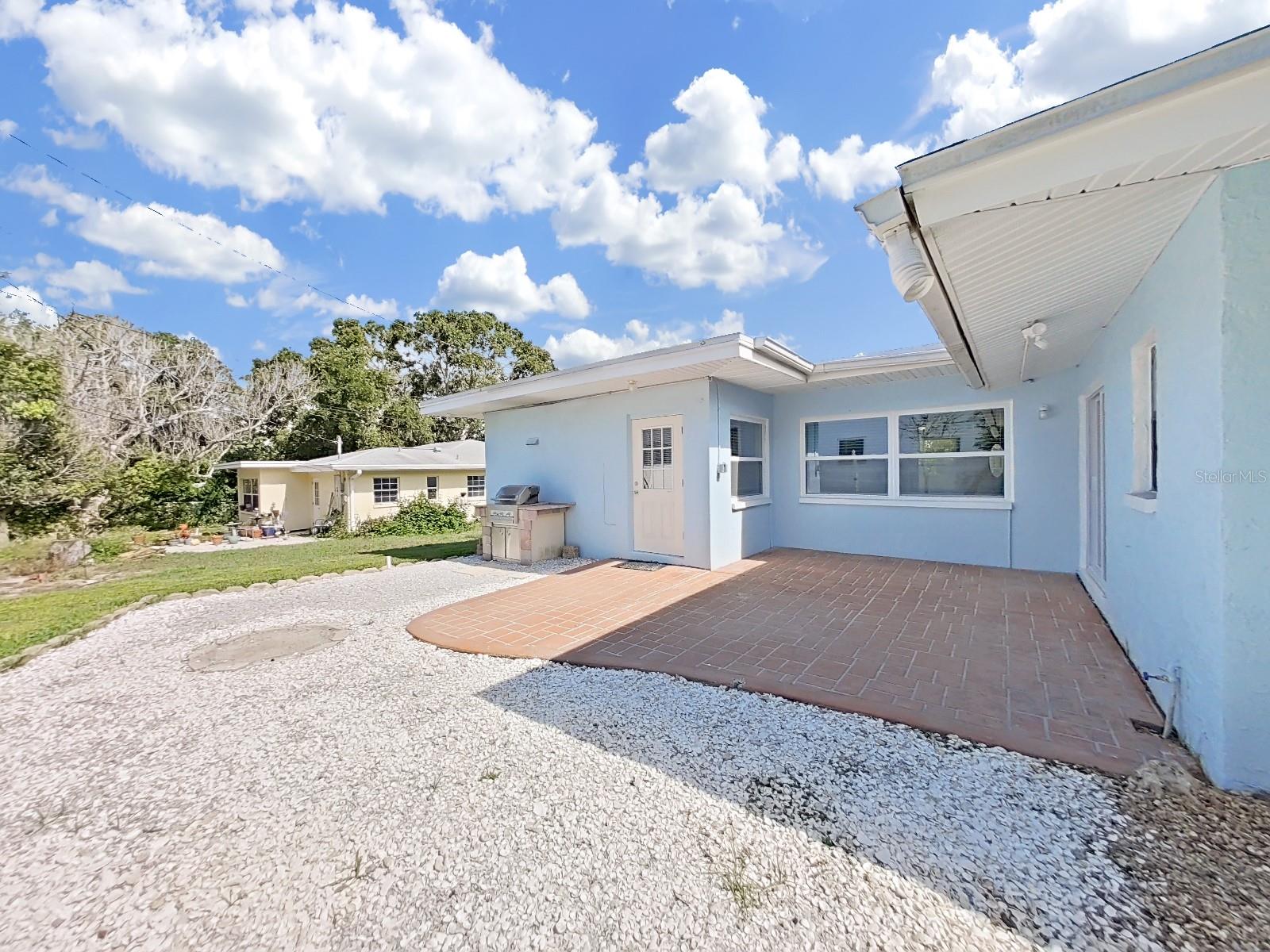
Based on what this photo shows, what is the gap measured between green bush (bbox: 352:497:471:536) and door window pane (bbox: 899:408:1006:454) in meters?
12.9

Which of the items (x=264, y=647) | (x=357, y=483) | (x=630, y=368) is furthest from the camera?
(x=357, y=483)

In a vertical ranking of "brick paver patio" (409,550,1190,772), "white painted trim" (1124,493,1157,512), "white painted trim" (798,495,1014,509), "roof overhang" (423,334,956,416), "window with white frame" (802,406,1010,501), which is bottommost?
"brick paver patio" (409,550,1190,772)

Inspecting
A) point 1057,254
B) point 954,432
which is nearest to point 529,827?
point 1057,254

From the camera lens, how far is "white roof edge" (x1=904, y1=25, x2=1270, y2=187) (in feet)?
5.45

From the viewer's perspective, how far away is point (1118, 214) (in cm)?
268

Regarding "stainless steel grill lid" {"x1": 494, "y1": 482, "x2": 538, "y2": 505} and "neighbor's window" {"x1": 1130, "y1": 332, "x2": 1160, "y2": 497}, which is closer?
"neighbor's window" {"x1": 1130, "y1": 332, "x2": 1160, "y2": 497}

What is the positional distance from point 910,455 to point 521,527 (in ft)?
21.8

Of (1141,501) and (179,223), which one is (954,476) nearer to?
(1141,501)

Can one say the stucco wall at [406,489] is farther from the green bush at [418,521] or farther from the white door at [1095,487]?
the white door at [1095,487]

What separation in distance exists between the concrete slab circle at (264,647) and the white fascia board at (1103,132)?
5.77 metres

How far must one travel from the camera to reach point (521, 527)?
893cm

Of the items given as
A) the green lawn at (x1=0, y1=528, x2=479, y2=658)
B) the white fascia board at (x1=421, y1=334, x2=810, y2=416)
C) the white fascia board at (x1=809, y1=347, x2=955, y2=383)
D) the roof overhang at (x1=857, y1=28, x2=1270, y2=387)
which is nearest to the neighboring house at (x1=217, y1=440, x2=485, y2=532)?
the green lawn at (x1=0, y1=528, x2=479, y2=658)

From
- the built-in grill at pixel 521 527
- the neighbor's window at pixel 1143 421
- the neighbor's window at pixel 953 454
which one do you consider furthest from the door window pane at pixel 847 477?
the built-in grill at pixel 521 527

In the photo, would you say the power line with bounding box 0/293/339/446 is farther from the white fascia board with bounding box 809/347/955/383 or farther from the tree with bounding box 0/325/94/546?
the white fascia board with bounding box 809/347/955/383
